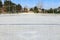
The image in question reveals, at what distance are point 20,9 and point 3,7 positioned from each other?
1.66m

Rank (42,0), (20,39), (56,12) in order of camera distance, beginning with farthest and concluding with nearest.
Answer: (56,12)
(42,0)
(20,39)

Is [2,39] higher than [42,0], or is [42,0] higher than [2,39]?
[42,0]

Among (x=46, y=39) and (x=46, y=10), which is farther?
(x=46, y=10)

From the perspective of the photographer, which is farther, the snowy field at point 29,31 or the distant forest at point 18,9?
the distant forest at point 18,9

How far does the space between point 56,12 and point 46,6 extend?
1.50 metres

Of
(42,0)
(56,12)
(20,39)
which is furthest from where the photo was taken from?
(56,12)

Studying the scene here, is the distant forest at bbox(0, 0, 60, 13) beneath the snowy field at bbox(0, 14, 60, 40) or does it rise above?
above

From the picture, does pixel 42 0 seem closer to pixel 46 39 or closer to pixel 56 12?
pixel 56 12

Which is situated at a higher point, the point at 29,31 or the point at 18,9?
the point at 18,9

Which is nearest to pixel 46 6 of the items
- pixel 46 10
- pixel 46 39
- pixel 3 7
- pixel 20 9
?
pixel 46 10

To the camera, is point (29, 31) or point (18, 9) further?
point (18, 9)

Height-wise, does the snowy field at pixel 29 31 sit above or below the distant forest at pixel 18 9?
below

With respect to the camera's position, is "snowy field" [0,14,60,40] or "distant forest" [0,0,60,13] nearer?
"snowy field" [0,14,60,40]

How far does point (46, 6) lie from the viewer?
18.0 m
